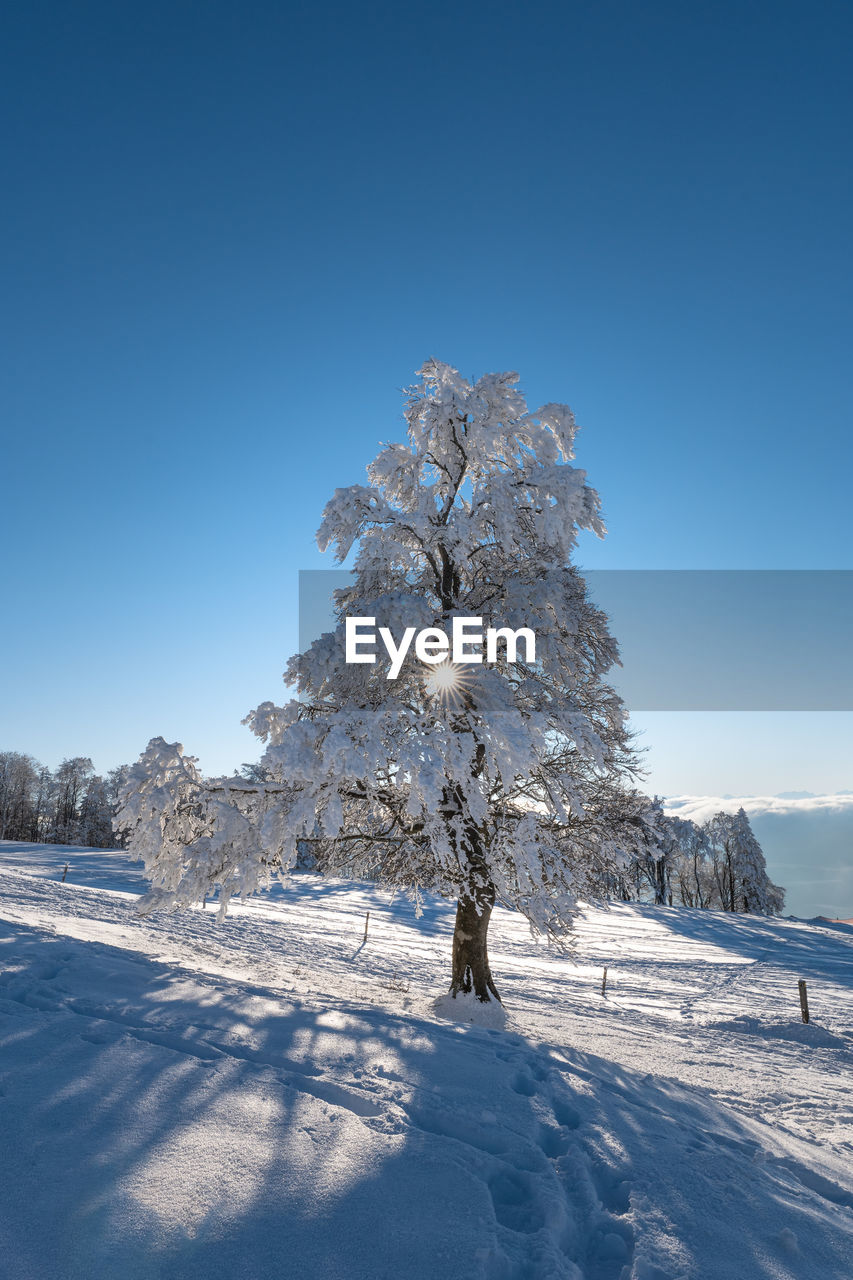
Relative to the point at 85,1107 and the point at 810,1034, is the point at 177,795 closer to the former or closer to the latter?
the point at 85,1107

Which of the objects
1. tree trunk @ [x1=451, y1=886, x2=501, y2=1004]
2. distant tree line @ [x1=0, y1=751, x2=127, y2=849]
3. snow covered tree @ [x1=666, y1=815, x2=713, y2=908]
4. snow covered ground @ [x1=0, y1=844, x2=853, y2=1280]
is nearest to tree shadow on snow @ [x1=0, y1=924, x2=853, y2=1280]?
snow covered ground @ [x1=0, y1=844, x2=853, y2=1280]

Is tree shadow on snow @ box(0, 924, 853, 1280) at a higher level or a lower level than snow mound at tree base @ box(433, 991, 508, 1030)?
higher

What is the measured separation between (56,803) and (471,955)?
83.6 meters

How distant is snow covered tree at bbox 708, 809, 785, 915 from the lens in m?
59.0

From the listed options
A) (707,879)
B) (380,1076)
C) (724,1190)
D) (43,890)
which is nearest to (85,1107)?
(380,1076)

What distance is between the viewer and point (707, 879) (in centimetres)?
7712

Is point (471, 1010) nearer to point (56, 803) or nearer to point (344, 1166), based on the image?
point (344, 1166)

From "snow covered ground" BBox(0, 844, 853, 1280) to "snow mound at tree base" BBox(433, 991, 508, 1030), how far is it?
1509 millimetres

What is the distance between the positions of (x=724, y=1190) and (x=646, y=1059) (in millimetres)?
5502

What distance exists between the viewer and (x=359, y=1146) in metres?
3.72

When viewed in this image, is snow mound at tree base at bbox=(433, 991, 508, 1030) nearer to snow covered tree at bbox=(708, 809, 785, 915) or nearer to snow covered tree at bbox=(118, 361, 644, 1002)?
snow covered tree at bbox=(118, 361, 644, 1002)

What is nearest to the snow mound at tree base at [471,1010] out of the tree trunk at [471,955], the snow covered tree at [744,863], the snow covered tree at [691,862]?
the tree trunk at [471,955]

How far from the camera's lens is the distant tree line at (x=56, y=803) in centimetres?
6814

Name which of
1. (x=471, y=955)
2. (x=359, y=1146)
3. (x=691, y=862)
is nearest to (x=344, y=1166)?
(x=359, y=1146)
